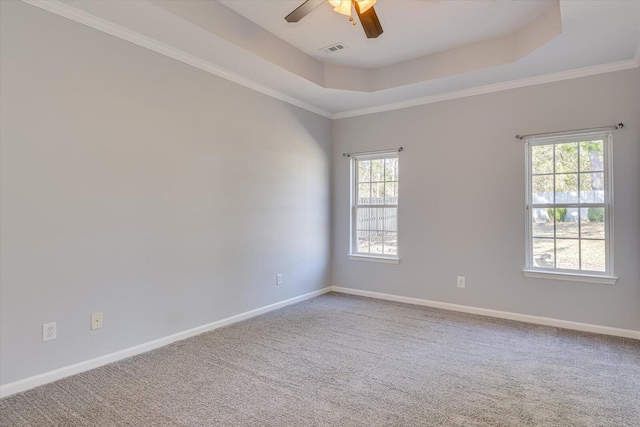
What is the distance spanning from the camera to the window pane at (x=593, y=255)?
11.5 feet

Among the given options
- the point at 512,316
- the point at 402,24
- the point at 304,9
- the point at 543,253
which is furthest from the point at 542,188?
the point at 304,9

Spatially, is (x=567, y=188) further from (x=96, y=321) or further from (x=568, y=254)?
(x=96, y=321)

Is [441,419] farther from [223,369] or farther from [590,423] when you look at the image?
[223,369]

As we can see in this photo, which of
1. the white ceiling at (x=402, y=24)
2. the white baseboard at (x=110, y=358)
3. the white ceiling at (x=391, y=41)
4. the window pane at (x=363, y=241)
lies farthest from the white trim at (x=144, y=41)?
the white baseboard at (x=110, y=358)

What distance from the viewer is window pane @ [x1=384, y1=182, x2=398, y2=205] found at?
15.5ft

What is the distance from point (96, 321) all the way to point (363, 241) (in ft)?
10.9

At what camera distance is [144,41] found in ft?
9.61

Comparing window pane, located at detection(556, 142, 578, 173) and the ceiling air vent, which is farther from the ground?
the ceiling air vent

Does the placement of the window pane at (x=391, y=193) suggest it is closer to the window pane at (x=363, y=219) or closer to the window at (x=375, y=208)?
the window at (x=375, y=208)

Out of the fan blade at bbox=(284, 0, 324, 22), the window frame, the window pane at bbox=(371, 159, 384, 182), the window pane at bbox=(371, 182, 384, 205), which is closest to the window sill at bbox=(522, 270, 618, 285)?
the window frame

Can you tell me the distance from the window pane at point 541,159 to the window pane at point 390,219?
1.63 m

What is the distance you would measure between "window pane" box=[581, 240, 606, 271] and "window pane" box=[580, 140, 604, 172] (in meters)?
0.73

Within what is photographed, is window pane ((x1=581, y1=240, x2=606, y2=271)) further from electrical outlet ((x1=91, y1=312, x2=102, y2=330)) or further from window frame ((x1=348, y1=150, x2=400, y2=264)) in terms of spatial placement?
electrical outlet ((x1=91, y1=312, x2=102, y2=330))

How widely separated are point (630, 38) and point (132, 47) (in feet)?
13.3
